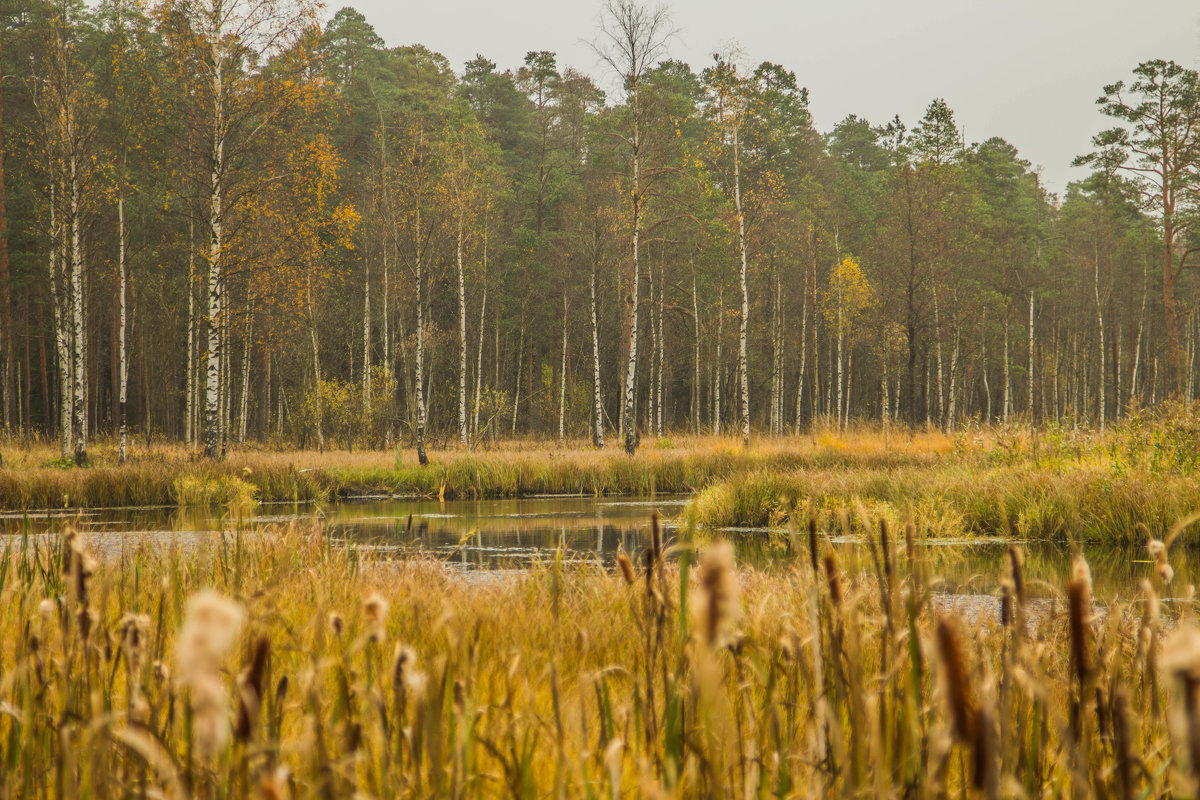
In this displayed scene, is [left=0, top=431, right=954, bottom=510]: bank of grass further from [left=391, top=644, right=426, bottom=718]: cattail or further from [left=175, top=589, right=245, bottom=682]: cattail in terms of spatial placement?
[left=175, top=589, right=245, bottom=682]: cattail

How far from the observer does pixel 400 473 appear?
60.3ft

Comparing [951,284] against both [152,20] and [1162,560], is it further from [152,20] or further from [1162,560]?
[1162,560]

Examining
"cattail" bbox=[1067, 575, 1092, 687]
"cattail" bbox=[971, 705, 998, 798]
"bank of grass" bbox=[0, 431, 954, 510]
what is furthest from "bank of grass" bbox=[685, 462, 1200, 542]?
"cattail" bbox=[971, 705, 998, 798]

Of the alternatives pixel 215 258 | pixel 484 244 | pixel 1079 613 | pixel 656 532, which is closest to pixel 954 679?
pixel 1079 613

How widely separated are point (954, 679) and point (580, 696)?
2.28 feet

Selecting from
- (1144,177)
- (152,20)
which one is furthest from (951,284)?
(152,20)

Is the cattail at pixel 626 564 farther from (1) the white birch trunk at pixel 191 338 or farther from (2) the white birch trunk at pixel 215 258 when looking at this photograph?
(1) the white birch trunk at pixel 191 338

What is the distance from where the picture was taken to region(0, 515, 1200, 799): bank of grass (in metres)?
0.77

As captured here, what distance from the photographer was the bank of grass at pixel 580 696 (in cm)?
77

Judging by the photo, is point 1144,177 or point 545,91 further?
point 545,91

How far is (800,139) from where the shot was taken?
48688 mm

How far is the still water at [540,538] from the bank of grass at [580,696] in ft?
6.21

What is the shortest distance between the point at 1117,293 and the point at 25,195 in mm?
54223

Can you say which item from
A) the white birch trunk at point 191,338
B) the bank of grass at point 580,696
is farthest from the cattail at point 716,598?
the white birch trunk at point 191,338
